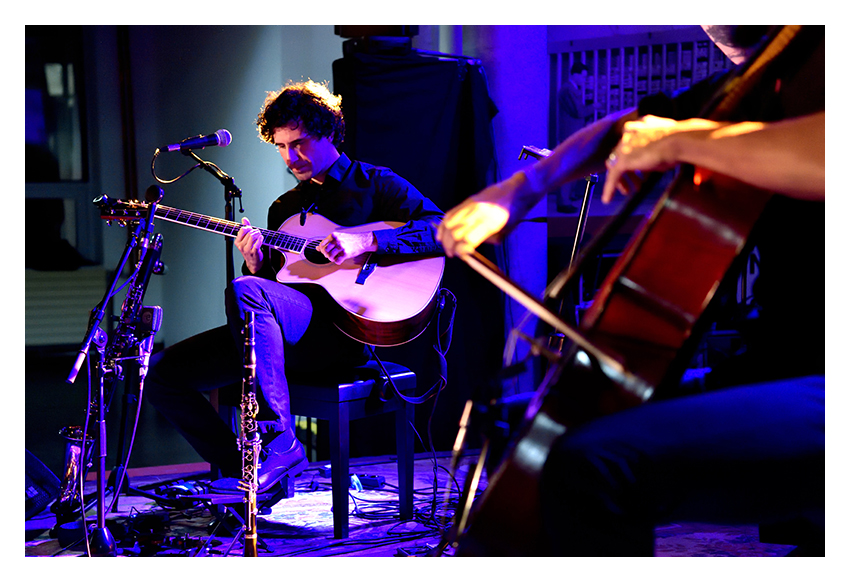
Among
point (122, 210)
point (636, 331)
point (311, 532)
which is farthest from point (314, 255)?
point (636, 331)

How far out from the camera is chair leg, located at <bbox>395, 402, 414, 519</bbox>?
2.55 m

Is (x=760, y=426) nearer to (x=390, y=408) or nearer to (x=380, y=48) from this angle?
(x=390, y=408)

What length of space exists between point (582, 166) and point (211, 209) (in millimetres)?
2864

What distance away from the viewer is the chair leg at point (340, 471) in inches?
92.1

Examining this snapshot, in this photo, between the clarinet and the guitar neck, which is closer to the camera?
the clarinet

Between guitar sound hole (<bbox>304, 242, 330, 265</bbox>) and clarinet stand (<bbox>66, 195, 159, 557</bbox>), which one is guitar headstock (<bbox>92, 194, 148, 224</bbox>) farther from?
guitar sound hole (<bbox>304, 242, 330, 265</bbox>)

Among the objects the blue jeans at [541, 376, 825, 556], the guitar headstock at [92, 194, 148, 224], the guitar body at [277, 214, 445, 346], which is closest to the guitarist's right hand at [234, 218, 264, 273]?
the guitar body at [277, 214, 445, 346]

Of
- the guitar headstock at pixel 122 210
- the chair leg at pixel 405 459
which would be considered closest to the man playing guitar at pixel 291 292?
the chair leg at pixel 405 459

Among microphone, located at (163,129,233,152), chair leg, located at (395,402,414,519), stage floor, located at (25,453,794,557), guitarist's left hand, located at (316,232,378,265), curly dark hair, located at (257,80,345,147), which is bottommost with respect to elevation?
stage floor, located at (25,453,794,557)

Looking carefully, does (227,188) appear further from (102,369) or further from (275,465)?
(275,465)

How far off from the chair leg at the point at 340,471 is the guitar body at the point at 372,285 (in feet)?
1.09

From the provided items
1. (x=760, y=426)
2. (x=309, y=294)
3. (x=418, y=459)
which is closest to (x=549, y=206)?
(x=418, y=459)

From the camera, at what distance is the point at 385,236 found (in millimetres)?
2600

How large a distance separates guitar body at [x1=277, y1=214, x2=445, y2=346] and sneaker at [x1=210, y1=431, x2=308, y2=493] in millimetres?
477
